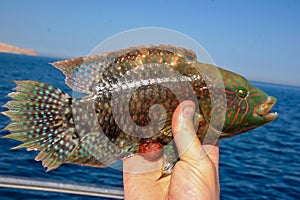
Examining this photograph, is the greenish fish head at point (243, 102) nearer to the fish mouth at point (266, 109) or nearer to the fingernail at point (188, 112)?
the fish mouth at point (266, 109)

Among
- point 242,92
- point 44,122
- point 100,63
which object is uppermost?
point 100,63

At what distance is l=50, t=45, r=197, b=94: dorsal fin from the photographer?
411 cm

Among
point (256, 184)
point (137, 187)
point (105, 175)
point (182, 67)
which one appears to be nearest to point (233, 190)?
point (256, 184)

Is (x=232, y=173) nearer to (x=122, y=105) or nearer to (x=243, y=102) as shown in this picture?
(x=243, y=102)

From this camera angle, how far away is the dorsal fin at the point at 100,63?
411 cm

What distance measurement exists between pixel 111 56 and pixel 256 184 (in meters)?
15.5

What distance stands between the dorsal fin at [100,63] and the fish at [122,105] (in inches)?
0.5

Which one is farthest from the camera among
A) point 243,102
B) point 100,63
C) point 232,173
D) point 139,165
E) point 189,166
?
point 232,173

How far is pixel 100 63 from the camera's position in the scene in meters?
4.17

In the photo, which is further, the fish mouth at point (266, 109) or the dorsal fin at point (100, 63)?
the fish mouth at point (266, 109)

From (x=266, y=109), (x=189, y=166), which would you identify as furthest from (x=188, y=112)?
(x=266, y=109)

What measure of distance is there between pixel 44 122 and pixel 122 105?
988 mm

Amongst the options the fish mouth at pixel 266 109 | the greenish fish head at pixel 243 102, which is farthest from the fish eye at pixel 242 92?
the fish mouth at pixel 266 109

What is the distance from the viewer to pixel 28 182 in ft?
17.2
